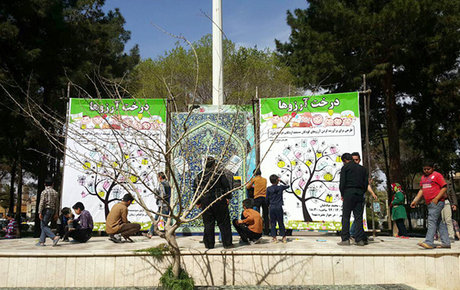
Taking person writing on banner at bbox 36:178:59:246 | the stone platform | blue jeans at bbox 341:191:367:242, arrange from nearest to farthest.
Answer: the stone platform → blue jeans at bbox 341:191:367:242 → person writing on banner at bbox 36:178:59:246

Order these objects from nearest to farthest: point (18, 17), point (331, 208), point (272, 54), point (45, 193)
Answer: point (45, 193)
point (331, 208)
point (18, 17)
point (272, 54)

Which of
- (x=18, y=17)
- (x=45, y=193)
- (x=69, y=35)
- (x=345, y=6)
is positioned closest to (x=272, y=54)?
(x=345, y=6)

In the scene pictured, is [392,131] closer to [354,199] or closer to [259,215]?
[354,199]

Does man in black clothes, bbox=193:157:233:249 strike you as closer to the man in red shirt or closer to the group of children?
the group of children

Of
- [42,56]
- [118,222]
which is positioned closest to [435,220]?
[118,222]

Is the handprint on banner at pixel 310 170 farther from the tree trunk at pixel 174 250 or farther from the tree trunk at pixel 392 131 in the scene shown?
the tree trunk at pixel 392 131

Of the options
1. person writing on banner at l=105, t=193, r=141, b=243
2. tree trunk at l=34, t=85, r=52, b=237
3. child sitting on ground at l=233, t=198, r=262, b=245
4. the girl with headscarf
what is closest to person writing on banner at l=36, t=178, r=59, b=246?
person writing on banner at l=105, t=193, r=141, b=243

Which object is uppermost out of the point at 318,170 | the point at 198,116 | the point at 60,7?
the point at 60,7

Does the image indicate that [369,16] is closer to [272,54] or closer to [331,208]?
[331,208]

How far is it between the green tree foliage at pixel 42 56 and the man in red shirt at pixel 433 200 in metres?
8.72

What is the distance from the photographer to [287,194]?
Answer: 847 cm

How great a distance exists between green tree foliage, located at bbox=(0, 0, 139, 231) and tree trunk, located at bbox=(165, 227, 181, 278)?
22.3 ft

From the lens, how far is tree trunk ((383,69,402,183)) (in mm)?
13156

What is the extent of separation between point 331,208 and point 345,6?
26.2 ft
